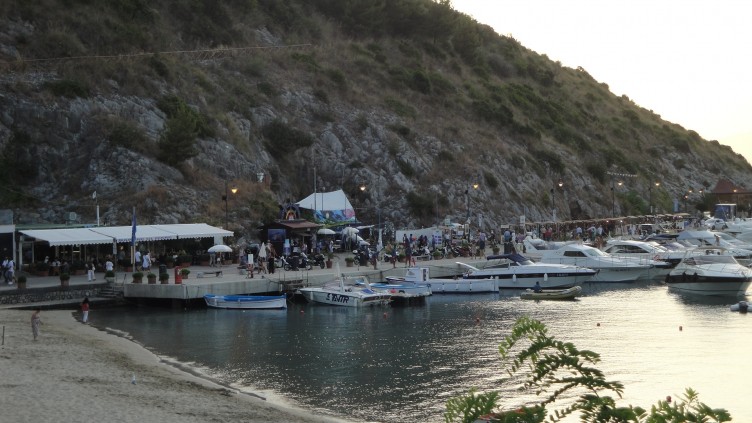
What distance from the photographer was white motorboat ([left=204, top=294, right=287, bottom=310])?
148 ft

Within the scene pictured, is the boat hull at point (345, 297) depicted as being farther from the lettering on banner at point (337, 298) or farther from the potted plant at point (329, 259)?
the potted plant at point (329, 259)

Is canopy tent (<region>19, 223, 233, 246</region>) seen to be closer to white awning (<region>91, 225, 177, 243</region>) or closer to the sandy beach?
white awning (<region>91, 225, 177, 243</region>)

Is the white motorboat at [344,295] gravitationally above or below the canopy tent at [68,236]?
below

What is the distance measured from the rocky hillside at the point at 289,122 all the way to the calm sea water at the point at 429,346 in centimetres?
2023

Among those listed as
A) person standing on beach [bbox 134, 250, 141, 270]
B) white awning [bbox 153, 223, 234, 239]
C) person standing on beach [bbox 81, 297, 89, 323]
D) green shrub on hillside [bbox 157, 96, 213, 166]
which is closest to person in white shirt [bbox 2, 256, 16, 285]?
person standing on beach [bbox 81, 297, 89, 323]

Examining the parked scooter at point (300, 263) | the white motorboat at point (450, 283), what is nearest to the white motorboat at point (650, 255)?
the white motorboat at point (450, 283)

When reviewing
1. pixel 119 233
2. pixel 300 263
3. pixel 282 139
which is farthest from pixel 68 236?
pixel 282 139

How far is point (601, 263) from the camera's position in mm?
57312

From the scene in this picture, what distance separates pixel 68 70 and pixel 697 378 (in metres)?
59.1

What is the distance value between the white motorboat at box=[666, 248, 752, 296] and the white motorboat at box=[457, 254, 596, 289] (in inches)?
217

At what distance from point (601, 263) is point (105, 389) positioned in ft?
129

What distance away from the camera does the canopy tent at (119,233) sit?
157ft

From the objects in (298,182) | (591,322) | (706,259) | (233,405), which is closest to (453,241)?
(298,182)

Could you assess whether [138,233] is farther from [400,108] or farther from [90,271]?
[400,108]
